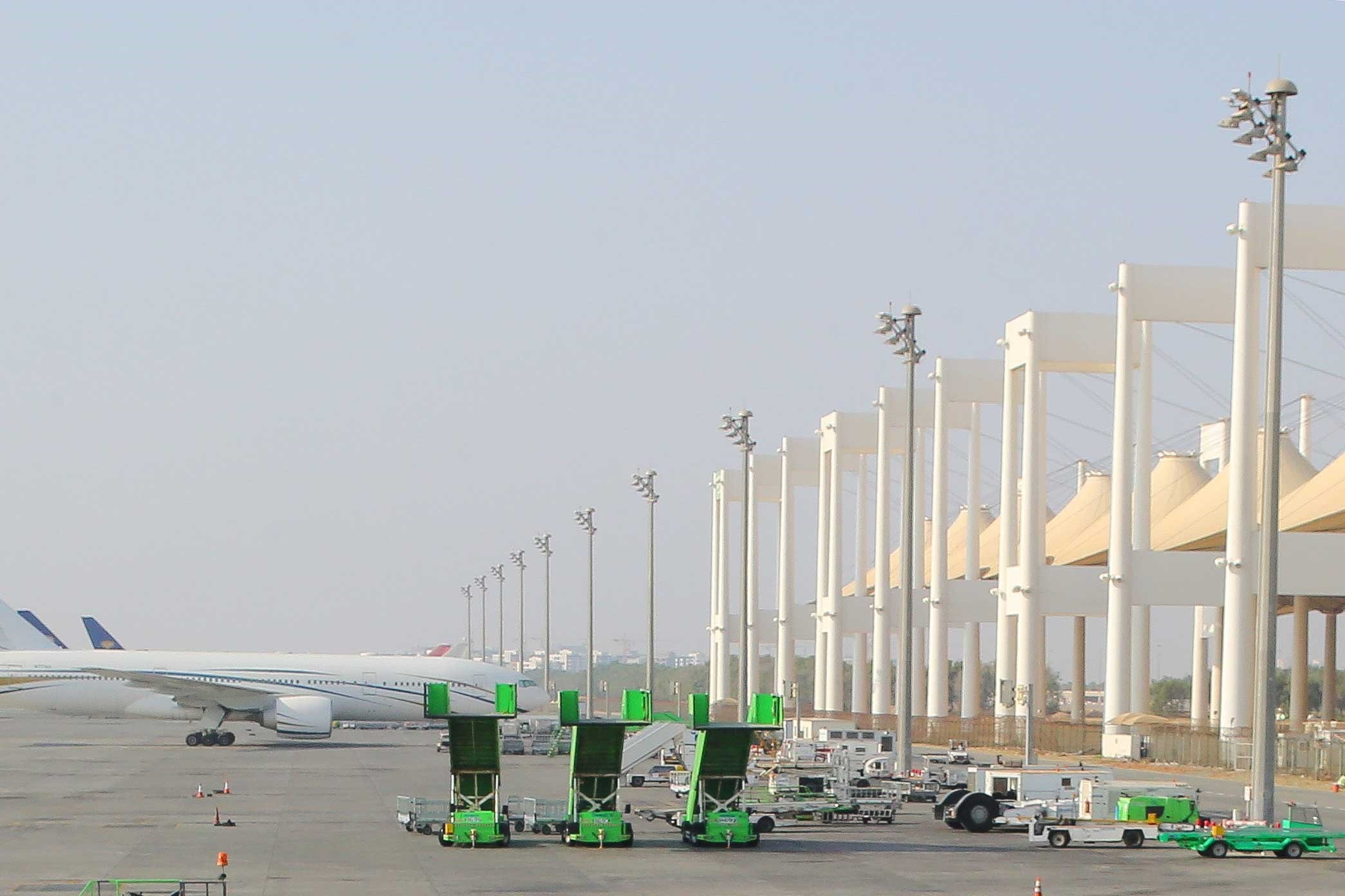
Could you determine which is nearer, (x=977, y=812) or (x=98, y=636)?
(x=977, y=812)

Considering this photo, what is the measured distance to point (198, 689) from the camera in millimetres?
81375

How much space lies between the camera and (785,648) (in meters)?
113

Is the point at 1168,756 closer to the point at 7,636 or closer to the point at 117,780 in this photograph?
the point at 117,780

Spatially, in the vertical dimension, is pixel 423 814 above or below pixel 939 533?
below

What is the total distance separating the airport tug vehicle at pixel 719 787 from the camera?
35.2 m

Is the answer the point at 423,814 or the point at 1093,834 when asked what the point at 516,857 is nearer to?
the point at 423,814

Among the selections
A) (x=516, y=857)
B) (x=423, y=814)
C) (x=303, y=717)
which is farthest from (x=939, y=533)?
(x=516, y=857)

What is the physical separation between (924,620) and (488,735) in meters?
66.1

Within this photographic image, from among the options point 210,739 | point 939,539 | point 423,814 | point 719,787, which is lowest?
point 210,739

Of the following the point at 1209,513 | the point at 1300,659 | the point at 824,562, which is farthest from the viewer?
the point at 824,562

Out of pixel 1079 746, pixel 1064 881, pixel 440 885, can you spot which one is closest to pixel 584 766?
pixel 440 885

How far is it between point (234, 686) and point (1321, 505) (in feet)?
146

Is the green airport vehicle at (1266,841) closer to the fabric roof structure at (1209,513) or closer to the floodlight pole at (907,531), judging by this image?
the floodlight pole at (907,531)

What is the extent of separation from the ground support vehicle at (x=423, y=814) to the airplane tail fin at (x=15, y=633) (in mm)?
71104
